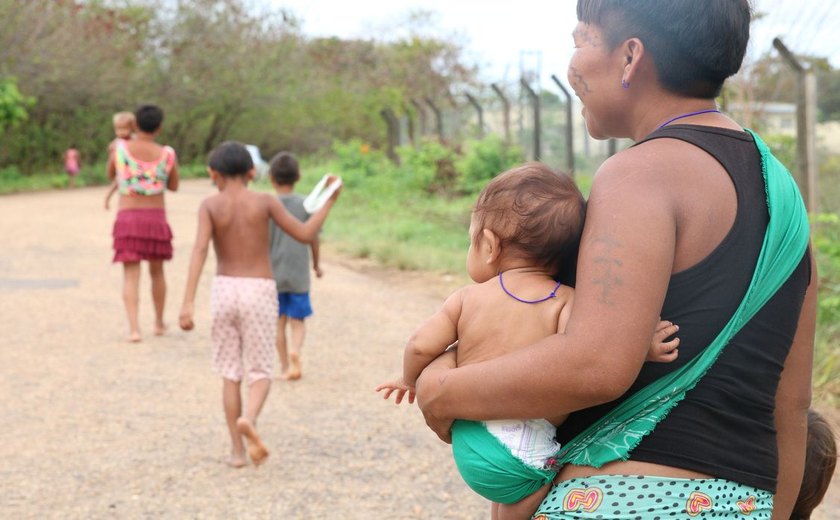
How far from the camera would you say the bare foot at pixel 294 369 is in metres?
7.08

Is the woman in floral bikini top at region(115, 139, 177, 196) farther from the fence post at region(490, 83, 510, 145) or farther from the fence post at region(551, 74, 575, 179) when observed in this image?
the fence post at region(490, 83, 510, 145)

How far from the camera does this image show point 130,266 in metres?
→ 8.45

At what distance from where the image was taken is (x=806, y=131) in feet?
26.9

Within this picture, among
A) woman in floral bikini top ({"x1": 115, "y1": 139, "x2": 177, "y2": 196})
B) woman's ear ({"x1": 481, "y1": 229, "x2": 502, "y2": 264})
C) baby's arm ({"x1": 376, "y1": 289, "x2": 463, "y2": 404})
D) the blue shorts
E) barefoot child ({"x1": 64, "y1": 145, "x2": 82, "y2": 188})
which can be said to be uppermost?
woman's ear ({"x1": 481, "y1": 229, "x2": 502, "y2": 264})

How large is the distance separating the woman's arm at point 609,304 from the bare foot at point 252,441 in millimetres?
3322

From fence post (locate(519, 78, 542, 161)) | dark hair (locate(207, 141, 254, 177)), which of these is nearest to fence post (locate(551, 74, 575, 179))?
fence post (locate(519, 78, 542, 161))

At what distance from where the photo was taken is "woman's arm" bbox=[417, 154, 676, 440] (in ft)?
5.43

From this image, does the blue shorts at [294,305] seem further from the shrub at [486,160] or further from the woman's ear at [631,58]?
the shrub at [486,160]

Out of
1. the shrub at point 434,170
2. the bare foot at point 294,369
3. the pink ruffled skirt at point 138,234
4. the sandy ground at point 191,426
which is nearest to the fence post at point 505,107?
the shrub at point 434,170

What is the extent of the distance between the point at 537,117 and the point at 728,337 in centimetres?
1392

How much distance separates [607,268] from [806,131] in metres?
7.12

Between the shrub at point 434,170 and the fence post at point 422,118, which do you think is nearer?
the shrub at point 434,170

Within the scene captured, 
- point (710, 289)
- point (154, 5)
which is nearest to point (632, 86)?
point (710, 289)

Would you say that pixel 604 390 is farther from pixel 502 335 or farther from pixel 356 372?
pixel 356 372
